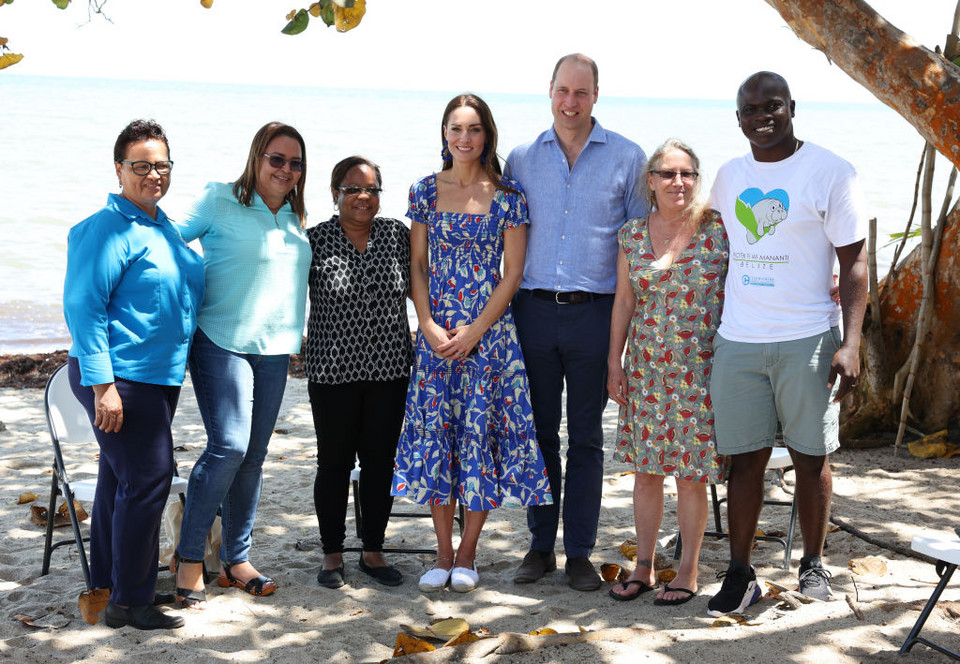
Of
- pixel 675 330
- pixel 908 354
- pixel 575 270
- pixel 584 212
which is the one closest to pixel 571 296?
pixel 575 270

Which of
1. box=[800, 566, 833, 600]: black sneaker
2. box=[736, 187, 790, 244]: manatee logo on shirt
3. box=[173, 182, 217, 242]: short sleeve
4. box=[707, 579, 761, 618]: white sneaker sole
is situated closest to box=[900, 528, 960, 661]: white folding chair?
box=[800, 566, 833, 600]: black sneaker

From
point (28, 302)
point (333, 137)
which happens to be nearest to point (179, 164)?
point (333, 137)

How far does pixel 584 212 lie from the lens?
14.7ft

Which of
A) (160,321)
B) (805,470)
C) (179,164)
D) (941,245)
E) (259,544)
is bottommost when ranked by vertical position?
(259,544)

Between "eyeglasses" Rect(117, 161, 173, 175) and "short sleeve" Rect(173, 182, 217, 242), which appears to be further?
"short sleeve" Rect(173, 182, 217, 242)

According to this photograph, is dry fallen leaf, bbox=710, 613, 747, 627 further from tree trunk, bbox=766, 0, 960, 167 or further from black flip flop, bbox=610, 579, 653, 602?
tree trunk, bbox=766, 0, 960, 167

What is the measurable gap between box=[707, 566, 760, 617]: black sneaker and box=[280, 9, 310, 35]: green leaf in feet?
9.53

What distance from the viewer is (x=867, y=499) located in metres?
5.86

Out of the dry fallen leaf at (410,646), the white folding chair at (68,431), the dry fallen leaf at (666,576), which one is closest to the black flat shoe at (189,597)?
the white folding chair at (68,431)

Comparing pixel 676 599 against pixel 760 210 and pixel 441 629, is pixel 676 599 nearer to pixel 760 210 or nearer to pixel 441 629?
pixel 441 629

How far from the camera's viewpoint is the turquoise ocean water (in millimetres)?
15927

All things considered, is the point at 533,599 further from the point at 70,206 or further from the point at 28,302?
the point at 70,206

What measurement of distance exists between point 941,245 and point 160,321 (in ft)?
16.7

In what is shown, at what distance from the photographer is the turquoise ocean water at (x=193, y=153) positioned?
15.9 metres
